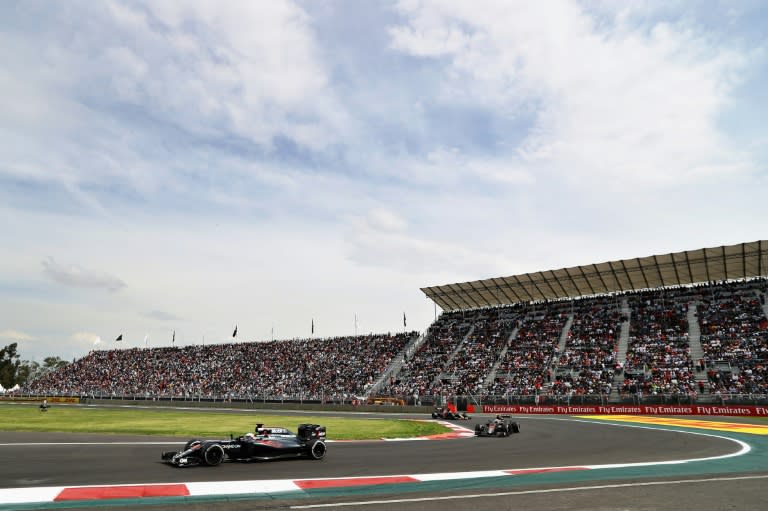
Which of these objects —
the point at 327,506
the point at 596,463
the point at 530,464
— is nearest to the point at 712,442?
the point at 596,463

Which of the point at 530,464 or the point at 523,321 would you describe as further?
the point at 523,321

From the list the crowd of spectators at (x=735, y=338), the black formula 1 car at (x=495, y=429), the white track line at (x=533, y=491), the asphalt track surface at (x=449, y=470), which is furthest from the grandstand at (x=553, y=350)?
the white track line at (x=533, y=491)

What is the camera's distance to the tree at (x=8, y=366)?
109 m

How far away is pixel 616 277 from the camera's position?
163 feet

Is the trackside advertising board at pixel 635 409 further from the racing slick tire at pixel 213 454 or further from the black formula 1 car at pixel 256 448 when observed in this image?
the racing slick tire at pixel 213 454

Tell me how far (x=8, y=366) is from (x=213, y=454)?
125 metres

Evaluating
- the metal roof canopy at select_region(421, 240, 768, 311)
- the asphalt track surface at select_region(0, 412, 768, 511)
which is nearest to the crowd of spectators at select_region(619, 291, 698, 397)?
the metal roof canopy at select_region(421, 240, 768, 311)

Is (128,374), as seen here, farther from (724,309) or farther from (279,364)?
(724,309)

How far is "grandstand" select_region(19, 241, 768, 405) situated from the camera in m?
39.0

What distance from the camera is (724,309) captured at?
4462 centimetres

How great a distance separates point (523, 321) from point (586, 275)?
805cm

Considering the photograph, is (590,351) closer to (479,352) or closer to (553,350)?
(553,350)

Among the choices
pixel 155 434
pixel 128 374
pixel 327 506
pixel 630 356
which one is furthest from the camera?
pixel 128 374

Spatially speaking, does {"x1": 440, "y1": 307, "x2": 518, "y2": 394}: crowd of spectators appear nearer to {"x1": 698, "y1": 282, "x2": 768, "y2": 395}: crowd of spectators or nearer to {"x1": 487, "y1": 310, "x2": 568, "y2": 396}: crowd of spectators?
{"x1": 487, "y1": 310, "x2": 568, "y2": 396}: crowd of spectators
